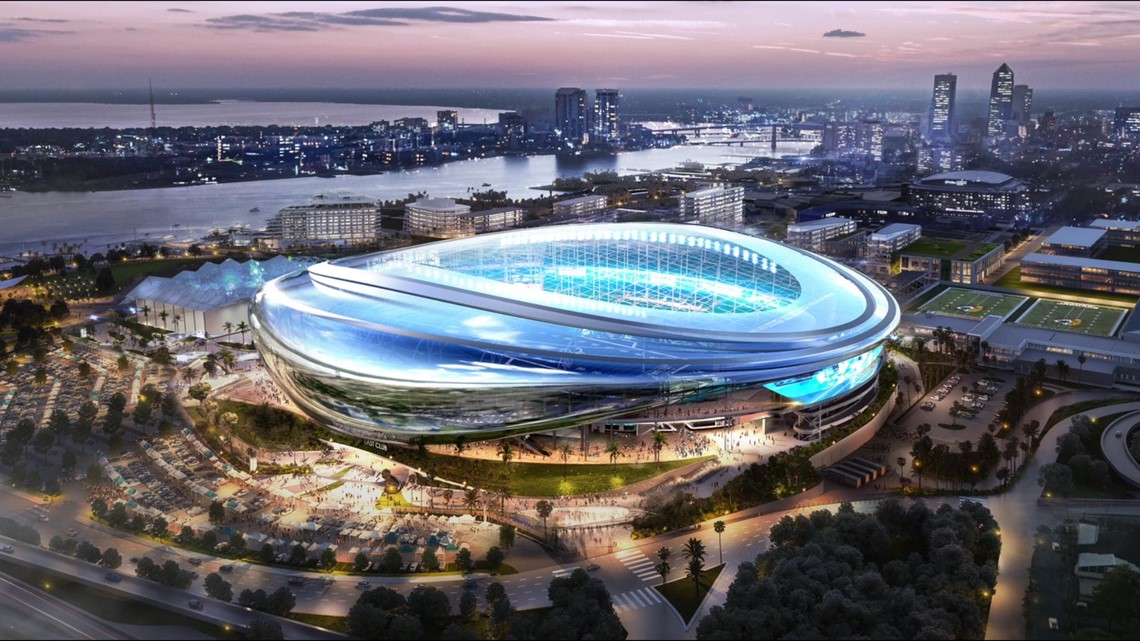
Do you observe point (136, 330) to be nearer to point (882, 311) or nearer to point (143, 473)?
point (143, 473)

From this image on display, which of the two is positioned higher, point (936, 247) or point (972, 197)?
point (972, 197)

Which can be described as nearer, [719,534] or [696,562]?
[696,562]

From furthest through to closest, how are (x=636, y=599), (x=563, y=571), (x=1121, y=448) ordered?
(x=1121, y=448) → (x=563, y=571) → (x=636, y=599)

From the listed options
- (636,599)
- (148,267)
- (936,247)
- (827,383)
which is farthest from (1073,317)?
(148,267)

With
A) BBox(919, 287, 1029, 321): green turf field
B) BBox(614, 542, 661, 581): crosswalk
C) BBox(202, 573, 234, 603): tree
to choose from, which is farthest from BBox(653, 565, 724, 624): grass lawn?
BBox(919, 287, 1029, 321): green turf field

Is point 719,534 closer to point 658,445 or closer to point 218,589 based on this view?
point 658,445

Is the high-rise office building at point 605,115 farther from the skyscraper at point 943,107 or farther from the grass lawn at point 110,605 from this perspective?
the grass lawn at point 110,605
